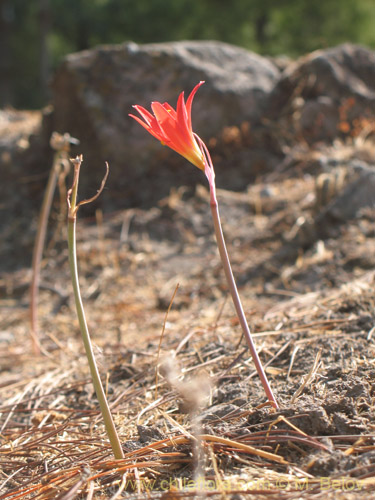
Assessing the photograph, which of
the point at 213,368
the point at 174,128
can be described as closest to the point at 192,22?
the point at 213,368

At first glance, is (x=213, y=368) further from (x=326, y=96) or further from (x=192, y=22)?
(x=192, y=22)

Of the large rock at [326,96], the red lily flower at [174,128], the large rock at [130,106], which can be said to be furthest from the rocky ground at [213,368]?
the large rock at [130,106]

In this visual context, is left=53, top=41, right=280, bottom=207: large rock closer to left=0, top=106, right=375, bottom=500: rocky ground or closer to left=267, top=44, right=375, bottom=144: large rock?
left=267, top=44, right=375, bottom=144: large rock

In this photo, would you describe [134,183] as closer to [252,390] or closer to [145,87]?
[145,87]

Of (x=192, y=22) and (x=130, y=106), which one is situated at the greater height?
(x=192, y=22)

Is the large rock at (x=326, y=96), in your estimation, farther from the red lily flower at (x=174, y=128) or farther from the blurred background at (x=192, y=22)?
the blurred background at (x=192, y=22)

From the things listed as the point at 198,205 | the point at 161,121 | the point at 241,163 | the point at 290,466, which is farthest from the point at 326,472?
the point at 241,163

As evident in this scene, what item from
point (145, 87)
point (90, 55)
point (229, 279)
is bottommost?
point (229, 279)
